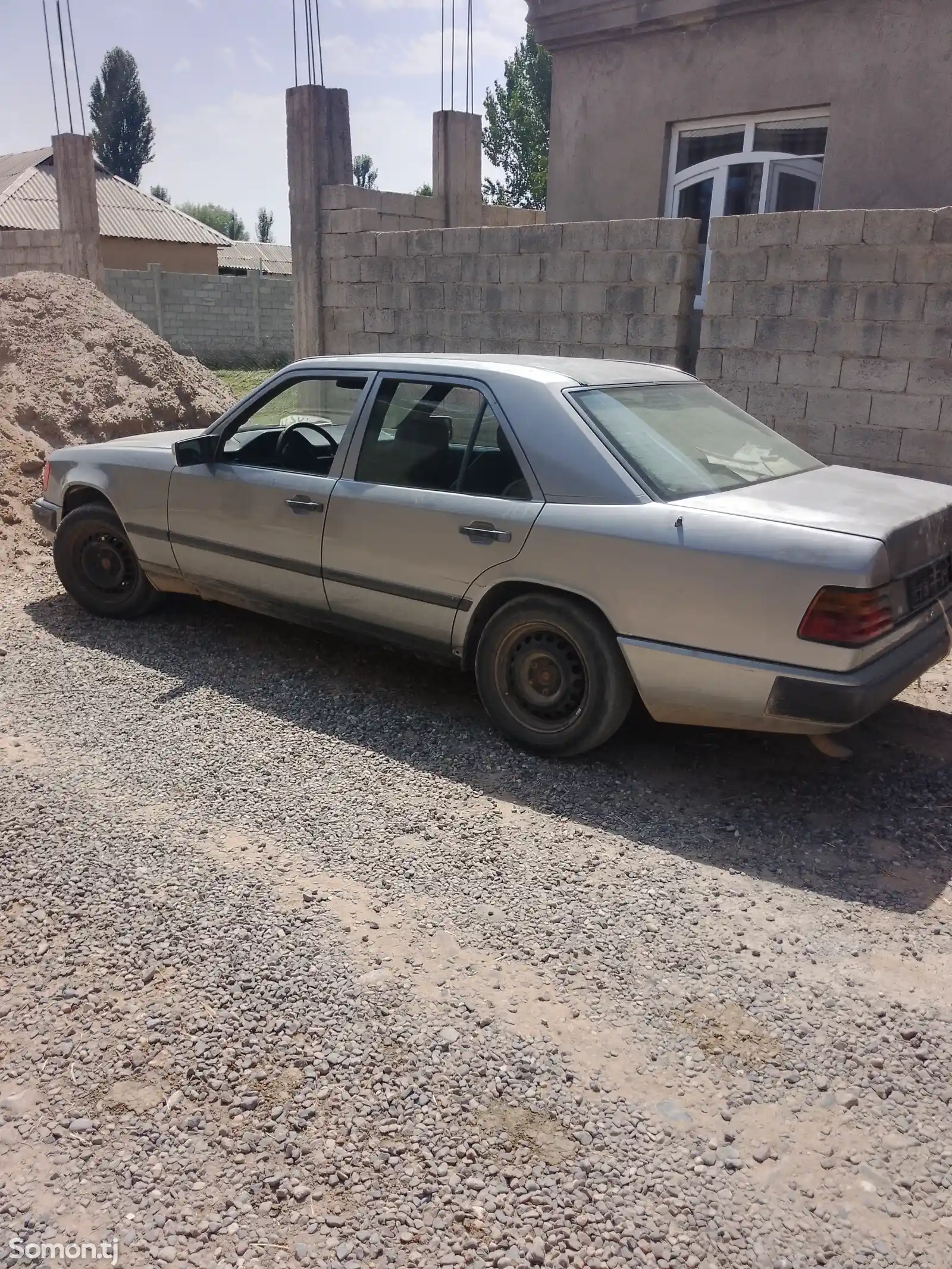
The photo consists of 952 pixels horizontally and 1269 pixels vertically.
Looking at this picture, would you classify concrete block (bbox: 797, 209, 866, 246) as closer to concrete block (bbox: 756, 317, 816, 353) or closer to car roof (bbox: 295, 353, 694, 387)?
concrete block (bbox: 756, 317, 816, 353)

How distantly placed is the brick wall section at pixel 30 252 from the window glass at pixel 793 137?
471 inches

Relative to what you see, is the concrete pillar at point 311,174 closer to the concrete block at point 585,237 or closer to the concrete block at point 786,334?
the concrete block at point 585,237

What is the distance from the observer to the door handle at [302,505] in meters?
4.83

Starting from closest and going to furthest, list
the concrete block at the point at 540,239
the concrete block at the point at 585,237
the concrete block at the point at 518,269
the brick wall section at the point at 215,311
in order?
the concrete block at the point at 585,237 → the concrete block at the point at 540,239 → the concrete block at the point at 518,269 → the brick wall section at the point at 215,311

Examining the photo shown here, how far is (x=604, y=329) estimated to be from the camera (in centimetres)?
829

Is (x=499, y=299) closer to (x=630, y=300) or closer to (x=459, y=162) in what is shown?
(x=630, y=300)

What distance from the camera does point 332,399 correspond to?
501 cm

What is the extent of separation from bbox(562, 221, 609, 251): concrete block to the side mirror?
13.7 feet

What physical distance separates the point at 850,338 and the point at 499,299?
319 cm

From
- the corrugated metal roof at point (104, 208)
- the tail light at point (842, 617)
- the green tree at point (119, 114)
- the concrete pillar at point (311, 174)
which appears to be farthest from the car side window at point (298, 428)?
the green tree at point (119, 114)

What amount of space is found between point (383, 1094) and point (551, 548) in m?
2.22

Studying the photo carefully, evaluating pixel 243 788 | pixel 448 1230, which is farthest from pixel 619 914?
pixel 243 788

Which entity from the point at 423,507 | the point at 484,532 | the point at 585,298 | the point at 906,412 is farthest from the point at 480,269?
the point at 484,532

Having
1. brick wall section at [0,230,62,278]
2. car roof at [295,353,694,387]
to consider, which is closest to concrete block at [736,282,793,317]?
car roof at [295,353,694,387]
